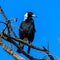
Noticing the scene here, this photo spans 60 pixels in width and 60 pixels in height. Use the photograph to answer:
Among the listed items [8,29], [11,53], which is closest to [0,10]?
[8,29]

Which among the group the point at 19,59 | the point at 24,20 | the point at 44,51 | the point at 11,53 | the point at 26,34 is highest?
the point at 24,20

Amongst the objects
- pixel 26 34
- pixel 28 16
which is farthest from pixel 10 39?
pixel 28 16

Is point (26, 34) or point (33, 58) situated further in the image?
point (26, 34)

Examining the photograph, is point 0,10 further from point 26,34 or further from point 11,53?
point 26,34

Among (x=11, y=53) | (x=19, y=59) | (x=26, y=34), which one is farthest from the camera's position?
(x=26, y=34)

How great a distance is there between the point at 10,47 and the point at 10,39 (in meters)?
0.11

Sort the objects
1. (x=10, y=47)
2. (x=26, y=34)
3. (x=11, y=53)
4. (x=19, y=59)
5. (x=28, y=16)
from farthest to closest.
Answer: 1. (x=28, y=16)
2. (x=26, y=34)
3. (x=10, y=47)
4. (x=11, y=53)
5. (x=19, y=59)

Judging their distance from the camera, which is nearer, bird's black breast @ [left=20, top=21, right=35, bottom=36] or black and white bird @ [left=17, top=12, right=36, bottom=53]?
black and white bird @ [left=17, top=12, right=36, bottom=53]

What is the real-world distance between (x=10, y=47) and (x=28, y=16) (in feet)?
15.7

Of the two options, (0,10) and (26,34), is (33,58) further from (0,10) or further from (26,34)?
(26,34)

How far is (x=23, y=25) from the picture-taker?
7.80 m

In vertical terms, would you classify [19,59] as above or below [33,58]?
below

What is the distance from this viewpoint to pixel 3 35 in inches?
144

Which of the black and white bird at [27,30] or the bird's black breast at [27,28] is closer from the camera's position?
the black and white bird at [27,30]
